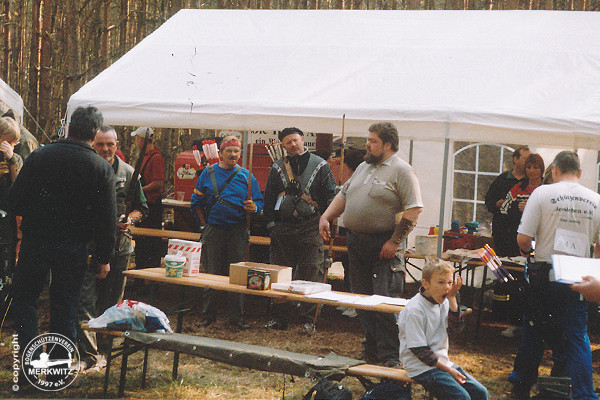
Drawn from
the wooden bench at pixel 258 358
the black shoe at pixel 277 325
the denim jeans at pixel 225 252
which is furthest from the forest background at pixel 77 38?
the wooden bench at pixel 258 358

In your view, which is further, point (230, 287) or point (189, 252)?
point (189, 252)

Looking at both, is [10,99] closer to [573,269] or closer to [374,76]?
[374,76]

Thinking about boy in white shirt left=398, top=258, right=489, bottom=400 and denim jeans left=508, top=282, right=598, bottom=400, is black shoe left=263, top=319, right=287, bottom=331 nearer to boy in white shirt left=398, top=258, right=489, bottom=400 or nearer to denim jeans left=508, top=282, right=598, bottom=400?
denim jeans left=508, top=282, right=598, bottom=400

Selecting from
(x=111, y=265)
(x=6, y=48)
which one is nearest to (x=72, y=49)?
(x=6, y=48)

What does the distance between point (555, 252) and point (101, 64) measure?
963 cm

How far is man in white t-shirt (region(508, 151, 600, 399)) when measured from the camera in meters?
4.60

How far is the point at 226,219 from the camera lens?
645 centimetres

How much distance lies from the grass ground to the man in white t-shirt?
642mm

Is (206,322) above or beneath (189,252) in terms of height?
beneath

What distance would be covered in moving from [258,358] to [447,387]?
3.70 feet

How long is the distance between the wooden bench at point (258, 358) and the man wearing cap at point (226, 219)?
1980 mm

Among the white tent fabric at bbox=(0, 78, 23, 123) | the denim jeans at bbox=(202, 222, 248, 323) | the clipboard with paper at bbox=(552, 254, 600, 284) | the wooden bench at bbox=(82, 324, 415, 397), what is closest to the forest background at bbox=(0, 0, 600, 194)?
the white tent fabric at bbox=(0, 78, 23, 123)

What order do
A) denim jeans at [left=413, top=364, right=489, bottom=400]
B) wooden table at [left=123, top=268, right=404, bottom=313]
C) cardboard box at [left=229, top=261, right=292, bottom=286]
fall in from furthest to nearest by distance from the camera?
cardboard box at [left=229, top=261, right=292, bottom=286] → wooden table at [left=123, top=268, right=404, bottom=313] → denim jeans at [left=413, top=364, right=489, bottom=400]

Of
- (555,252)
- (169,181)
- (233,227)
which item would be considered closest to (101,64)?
(169,181)
